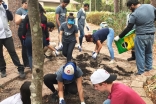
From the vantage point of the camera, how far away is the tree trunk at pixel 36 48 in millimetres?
2141

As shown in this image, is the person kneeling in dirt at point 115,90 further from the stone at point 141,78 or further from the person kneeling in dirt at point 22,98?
the stone at point 141,78

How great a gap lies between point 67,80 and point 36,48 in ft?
4.97

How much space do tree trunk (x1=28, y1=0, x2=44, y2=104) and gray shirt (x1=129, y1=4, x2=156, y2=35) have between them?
283 centimetres

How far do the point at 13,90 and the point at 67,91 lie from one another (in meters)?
1.11

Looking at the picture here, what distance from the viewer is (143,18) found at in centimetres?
463

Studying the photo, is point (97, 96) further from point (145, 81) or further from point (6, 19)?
point (6, 19)

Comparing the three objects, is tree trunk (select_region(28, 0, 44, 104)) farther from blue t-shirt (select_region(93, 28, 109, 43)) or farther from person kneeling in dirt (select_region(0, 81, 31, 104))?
blue t-shirt (select_region(93, 28, 109, 43))

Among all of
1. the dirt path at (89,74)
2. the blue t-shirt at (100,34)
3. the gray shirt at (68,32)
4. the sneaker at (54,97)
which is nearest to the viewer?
the sneaker at (54,97)

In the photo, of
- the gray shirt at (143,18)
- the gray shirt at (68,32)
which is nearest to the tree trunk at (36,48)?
the gray shirt at (143,18)

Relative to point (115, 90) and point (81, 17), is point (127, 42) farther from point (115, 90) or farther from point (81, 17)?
point (115, 90)

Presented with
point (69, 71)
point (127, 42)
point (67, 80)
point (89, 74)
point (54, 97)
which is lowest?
point (89, 74)

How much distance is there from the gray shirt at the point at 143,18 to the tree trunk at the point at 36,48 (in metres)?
2.83

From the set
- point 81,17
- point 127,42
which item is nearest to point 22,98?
point 127,42

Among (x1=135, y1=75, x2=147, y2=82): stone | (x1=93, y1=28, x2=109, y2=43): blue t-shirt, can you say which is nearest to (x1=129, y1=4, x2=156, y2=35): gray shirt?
(x1=135, y1=75, x2=147, y2=82): stone
